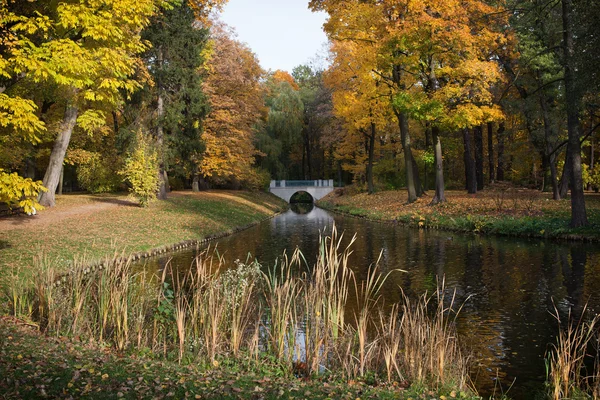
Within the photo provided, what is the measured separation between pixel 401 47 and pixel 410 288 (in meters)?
14.6

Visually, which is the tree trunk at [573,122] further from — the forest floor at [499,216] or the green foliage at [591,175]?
the green foliage at [591,175]

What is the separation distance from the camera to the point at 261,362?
6.01 metres

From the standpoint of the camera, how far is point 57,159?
20.6 m

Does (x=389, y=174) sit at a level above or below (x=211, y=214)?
above

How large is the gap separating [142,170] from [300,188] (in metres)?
33.4

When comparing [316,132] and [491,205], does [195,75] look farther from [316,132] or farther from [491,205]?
[316,132]

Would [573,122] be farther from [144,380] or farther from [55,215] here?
[55,215]

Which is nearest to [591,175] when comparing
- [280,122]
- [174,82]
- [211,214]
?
[211,214]

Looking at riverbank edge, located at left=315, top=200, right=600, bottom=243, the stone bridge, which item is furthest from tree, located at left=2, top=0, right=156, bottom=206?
the stone bridge

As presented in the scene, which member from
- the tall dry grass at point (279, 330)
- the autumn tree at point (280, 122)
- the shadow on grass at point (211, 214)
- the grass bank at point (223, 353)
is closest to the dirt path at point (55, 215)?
the shadow on grass at point (211, 214)

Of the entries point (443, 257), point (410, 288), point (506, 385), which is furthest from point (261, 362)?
point (443, 257)

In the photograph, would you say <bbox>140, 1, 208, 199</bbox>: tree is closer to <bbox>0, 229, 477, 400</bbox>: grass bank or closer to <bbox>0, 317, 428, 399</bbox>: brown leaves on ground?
<bbox>0, 229, 477, 400</bbox>: grass bank

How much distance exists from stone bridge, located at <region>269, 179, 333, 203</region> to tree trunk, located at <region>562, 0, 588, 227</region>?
38.6 m

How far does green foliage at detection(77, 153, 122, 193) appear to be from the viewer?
98.8ft
